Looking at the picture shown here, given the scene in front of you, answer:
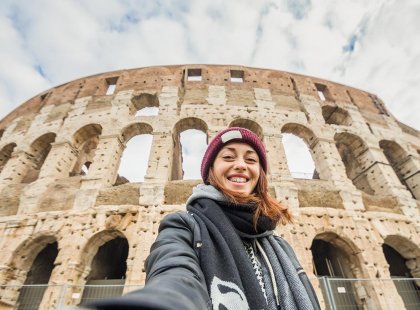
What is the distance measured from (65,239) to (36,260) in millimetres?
2503

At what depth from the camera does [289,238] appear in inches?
263

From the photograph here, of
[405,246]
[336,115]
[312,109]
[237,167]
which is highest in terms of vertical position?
[336,115]

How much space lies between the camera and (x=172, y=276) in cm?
83

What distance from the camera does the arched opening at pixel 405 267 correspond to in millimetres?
6992

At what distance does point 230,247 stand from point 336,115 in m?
12.4

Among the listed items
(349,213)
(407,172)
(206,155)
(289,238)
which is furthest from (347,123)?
(206,155)

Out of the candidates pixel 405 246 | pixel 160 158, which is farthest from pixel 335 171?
pixel 160 158

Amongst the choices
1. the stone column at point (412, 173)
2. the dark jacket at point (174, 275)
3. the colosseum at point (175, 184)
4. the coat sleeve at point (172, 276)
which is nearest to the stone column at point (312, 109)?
the colosseum at point (175, 184)

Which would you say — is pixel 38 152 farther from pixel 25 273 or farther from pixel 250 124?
pixel 250 124

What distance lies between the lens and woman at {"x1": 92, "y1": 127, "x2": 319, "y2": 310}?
955 mm

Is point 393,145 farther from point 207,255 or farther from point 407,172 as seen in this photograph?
point 207,255

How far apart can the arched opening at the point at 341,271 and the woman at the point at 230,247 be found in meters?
5.24

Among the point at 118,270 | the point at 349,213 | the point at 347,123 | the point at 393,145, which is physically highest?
the point at 347,123

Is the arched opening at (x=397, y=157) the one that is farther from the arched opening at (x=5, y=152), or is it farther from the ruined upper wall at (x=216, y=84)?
the arched opening at (x=5, y=152)
